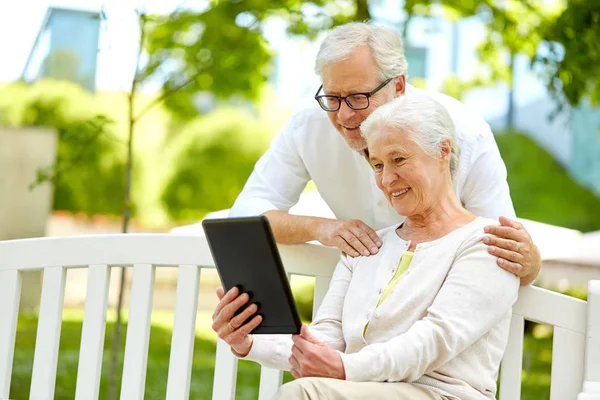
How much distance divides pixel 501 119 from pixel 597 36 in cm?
748

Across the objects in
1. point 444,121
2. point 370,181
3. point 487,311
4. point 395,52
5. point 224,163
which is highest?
point 395,52

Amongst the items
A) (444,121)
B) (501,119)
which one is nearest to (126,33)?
(444,121)

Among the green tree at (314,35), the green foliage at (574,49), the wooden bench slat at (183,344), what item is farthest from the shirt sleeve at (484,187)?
the green foliage at (574,49)

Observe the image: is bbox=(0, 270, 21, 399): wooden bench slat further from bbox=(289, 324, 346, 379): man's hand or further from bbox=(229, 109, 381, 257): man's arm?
bbox=(289, 324, 346, 379): man's hand

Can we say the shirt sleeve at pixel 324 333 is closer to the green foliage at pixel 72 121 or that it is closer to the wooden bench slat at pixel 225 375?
the wooden bench slat at pixel 225 375

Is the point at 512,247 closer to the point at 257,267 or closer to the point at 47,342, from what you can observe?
the point at 257,267

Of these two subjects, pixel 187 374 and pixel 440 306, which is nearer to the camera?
pixel 440 306

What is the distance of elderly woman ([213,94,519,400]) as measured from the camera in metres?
2.16

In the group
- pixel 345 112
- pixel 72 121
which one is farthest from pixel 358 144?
pixel 72 121

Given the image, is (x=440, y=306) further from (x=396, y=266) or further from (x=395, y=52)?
(x=395, y=52)

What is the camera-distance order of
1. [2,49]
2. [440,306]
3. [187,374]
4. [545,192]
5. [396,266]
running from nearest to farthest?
[440,306] → [396,266] → [187,374] → [2,49] → [545,192]

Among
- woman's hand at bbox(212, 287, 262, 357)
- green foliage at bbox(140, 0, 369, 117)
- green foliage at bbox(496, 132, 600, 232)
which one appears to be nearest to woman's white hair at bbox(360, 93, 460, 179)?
woman's hand at bbox(212, 287, 262, 357)

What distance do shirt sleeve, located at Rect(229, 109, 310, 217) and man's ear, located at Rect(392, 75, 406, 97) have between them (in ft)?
1.41

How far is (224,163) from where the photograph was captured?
1405 centimetres
